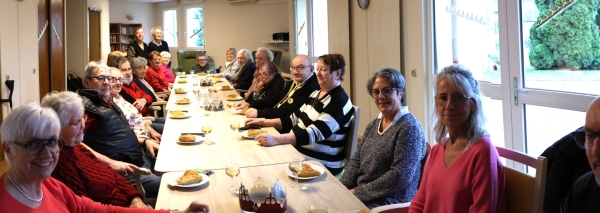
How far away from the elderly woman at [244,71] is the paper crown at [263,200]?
5094mm

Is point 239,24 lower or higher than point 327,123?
higher

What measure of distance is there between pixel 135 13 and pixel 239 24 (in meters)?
3.49

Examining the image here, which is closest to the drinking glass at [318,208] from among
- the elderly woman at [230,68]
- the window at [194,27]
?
the elderly woman at [230,68]

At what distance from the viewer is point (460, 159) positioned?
1762 mm

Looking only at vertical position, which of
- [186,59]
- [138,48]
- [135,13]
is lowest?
[138,48]

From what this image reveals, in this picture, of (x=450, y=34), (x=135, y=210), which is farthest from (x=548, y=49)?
(x=135, y=210)

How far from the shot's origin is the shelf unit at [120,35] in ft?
44.9

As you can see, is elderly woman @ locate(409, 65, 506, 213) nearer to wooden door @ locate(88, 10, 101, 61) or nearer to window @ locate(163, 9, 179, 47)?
wooden door @ locate(88, 10, 101, 61)

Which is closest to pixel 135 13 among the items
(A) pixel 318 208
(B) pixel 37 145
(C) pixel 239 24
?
(C) pixel 239 24

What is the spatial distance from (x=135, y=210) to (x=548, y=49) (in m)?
2.58

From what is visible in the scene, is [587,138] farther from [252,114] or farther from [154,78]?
[154,78]

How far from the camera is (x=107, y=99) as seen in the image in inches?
128

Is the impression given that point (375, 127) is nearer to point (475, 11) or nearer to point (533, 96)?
point (533, 96)

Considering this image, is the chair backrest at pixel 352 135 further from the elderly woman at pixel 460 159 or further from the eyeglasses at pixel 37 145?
the eyeglasses at pixel 37 145
